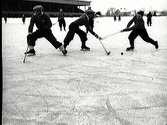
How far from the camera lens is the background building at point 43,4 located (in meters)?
39.7

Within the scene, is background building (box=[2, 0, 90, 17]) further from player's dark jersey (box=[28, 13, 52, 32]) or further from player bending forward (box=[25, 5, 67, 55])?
player's dark jersey (box=[28, 13, 52, 32])

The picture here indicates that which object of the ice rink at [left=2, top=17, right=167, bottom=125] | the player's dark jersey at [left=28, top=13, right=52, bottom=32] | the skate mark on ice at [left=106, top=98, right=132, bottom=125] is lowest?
the skate mark on ice at [left=106, top=98, right=132, bottom=125]

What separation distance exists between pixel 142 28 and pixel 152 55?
0.94 metres

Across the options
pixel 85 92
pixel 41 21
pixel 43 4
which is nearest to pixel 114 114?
pixel 85 92

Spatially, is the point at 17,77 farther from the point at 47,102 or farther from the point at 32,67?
the point at 47,102

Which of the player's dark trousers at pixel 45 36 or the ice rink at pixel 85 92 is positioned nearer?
the ice rink at pixel 85 92

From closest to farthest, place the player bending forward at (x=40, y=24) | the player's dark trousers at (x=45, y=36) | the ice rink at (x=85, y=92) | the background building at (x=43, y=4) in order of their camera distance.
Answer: the ice rink at (x=85, y=92)
the player bending forward at (x=40, y=24)
the player's dark trousers at (x=45, y=36)
the background building at (x=43, y=4)

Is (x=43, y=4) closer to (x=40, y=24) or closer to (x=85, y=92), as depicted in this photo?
(x=40, y=24)

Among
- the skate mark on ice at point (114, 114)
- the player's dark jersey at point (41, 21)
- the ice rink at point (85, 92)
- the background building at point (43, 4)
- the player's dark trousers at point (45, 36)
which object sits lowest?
the skate mark on ice at point (114, 114)

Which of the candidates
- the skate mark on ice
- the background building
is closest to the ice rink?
the skate mark on ice

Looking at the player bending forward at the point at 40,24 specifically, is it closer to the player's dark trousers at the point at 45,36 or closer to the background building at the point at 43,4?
the player's dark trousers at the point at 45,36

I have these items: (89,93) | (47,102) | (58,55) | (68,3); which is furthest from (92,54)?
(68,3)

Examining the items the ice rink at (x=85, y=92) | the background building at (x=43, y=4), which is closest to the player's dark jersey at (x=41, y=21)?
the ice rink at (x=85, y=92)

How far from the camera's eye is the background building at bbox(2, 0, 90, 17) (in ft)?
130
